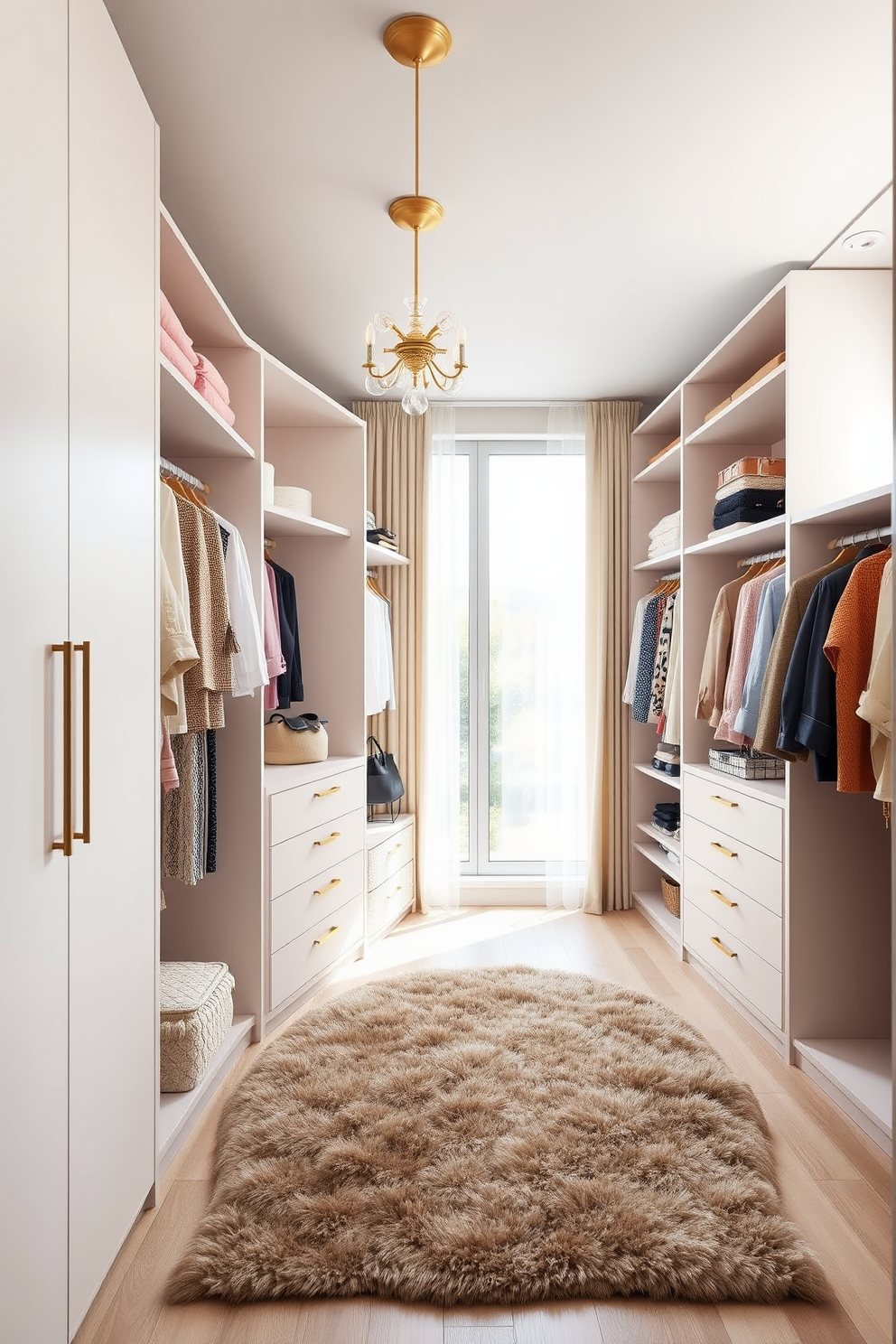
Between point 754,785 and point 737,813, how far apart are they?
0.14 metres

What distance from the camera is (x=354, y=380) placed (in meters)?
4.32

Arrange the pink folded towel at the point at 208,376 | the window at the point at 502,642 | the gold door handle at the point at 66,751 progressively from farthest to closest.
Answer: the window at the point at 502,642, the pink folded towel at the point at 208,376, the gold door handle at the point at 66,751

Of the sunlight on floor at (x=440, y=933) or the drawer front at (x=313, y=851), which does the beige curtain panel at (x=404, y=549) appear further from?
the drawer front at (x=313, y=851)

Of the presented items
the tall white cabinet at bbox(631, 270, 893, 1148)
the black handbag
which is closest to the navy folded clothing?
the tall white cabinet at bbox(631, 270, 893, 1148)

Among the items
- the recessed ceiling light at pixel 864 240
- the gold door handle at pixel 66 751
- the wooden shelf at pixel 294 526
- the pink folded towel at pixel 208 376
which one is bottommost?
the gold door handle at pixel 66 751

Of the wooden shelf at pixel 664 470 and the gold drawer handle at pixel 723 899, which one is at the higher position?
the wooden shelf at pixel 664 470

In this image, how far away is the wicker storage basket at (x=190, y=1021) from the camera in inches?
90.0

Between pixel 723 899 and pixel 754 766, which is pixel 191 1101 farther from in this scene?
pixel 754 766

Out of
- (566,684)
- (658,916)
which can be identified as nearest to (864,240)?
(566,684)

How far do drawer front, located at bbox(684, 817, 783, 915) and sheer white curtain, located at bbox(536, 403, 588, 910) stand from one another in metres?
0.99

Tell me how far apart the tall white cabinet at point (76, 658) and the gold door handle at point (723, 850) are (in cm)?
208

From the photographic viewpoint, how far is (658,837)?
4160mm

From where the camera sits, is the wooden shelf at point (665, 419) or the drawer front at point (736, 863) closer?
the drawer front at point (736, 863)

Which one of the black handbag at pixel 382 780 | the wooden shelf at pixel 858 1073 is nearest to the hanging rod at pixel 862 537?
the wooden shelf at pixel 858 1073
